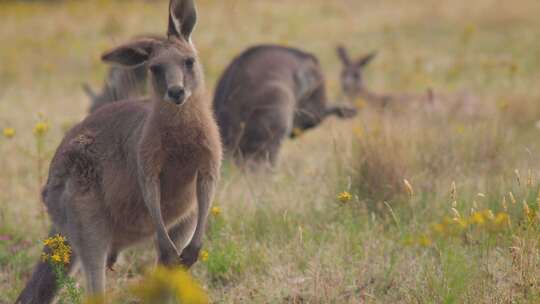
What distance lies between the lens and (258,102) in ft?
23.2

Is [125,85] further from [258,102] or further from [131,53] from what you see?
[131,53]

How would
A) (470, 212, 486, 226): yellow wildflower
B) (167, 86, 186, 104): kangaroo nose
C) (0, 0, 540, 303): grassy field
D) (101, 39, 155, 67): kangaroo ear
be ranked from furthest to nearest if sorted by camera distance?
(101, 39, 155, 67): kangaroo ear
(0, 0, 540, 303): grassy field
(167, 86, 186, 104): kangaroo nose
(470, 212, 486, 226): yellow wildflower

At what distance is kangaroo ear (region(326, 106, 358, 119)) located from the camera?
807cm

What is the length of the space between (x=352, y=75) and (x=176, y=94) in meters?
6.89

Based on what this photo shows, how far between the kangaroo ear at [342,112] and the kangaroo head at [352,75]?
2.14 m

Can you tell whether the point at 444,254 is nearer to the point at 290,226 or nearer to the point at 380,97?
the point at 290,226

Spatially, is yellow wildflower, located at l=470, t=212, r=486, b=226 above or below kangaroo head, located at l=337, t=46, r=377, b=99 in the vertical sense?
above

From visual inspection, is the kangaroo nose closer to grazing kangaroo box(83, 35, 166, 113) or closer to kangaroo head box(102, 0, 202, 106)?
kangaroo head box(102, 0, 202, 106)

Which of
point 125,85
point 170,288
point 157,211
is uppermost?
point 170,288

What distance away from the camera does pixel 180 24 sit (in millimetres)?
4207

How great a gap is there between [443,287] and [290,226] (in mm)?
1453

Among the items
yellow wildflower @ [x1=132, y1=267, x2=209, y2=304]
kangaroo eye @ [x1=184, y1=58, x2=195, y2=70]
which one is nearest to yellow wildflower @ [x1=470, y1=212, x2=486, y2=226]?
yellow wildflower @ [x1=132, y1=267, x2=209, y2=304]

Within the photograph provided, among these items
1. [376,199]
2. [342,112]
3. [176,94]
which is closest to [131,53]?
[176,94]

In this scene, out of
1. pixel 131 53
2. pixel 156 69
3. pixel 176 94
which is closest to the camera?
pixel 176 94
